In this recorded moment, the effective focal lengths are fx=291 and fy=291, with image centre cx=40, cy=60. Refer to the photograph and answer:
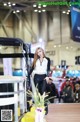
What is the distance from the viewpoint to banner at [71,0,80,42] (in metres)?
7.46

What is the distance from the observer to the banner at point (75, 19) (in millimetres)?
7461

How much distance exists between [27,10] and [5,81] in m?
12.1

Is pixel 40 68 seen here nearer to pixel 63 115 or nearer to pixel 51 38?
pixel 63 115

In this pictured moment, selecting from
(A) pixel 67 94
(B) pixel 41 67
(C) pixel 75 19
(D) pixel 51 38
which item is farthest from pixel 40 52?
(D) pixel 51 38

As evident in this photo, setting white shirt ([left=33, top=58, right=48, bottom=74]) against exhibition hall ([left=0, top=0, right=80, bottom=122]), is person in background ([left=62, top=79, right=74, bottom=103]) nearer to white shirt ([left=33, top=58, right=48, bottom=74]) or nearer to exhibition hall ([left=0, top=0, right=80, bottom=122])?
exhibition hall ([left=0, top=0, right=80, bottom=122])

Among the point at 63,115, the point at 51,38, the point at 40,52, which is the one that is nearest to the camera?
the point at 63,115

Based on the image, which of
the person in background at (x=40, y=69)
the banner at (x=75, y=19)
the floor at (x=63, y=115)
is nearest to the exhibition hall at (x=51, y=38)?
the banner at (x=75, y=19)

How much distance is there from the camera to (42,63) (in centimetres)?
478

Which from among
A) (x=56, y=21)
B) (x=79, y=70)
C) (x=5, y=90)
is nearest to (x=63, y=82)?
(x=79, y=70)

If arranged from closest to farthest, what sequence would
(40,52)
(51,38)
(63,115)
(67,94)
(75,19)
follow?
(63,115) < (40,52) < (75,19) < (67,94) < (51,38)

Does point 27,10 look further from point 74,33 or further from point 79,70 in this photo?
point 74,33

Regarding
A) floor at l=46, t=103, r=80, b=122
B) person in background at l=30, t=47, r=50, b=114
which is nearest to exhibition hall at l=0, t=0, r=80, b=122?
person in background at l=30, t=47, r=50, b=114

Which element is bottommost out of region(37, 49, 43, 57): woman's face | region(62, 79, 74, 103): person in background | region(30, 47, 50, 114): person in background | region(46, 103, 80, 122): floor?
region(62, 79, 74, 103): person in background

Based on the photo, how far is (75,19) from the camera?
7469mm
